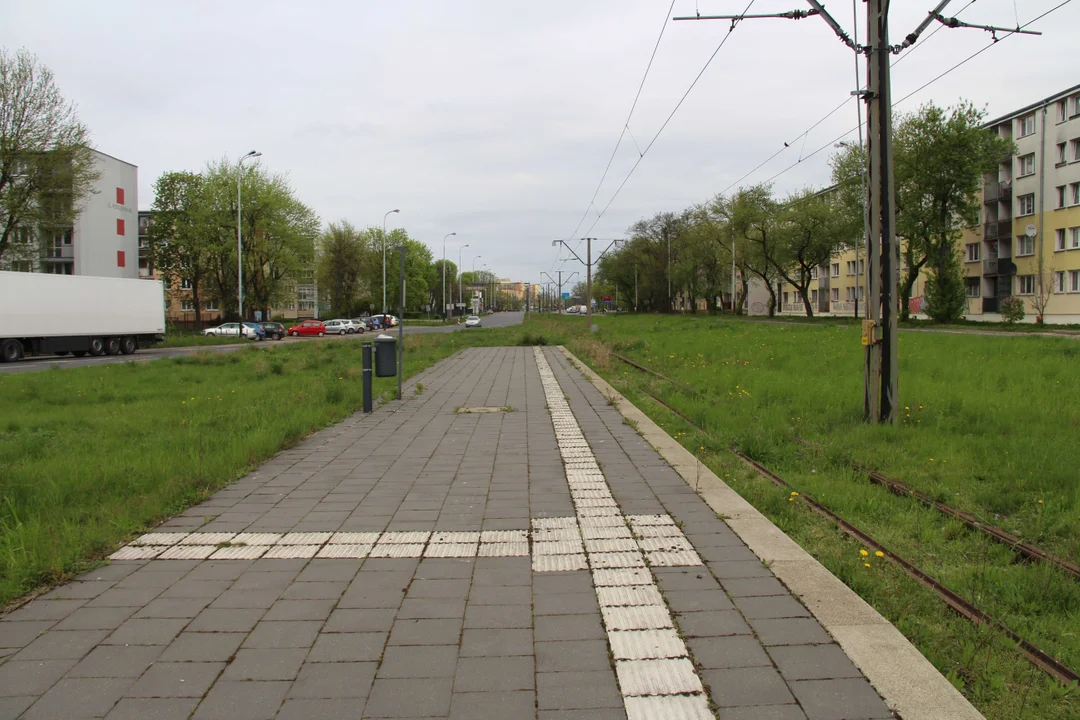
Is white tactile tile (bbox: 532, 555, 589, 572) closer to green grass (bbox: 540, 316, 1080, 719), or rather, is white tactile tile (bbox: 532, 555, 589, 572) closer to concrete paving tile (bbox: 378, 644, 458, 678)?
concrete paving tile (bbox: 378, 644, 458, 678)

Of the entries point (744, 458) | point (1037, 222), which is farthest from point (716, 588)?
point (1037, 222)

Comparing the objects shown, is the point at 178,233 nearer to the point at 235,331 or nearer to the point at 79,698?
the point at 235,331

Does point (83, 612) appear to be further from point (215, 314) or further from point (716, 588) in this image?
point (215, 314)

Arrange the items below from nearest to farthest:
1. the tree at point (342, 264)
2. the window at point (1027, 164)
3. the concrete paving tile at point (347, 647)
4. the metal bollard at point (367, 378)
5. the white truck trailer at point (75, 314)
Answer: the concrete paving tile at point (347, 647) → the metal bollard at point (367, 378) → the white truck trailer at point (75, 314) → the window at point (1027, 164) → the tree at point (342, 264)

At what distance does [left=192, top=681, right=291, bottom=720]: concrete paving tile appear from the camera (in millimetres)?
2689

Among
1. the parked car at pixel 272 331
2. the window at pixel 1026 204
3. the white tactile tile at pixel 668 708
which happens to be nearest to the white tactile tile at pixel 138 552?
the white tactile tile at pixel 668 708

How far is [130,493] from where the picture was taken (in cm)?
593

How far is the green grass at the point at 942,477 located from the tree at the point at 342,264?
7176cm

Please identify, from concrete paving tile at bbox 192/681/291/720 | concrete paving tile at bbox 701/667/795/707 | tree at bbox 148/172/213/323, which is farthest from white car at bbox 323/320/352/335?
concrete paving tile at bbox 701/667/795/707

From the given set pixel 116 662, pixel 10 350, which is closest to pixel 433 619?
pixel 116 662

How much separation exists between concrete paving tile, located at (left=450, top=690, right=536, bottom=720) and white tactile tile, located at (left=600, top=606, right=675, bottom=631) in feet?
2.34

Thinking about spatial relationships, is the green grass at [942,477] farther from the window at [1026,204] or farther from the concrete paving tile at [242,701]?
the window at [1026,204]

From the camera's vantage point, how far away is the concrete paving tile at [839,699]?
2.67m

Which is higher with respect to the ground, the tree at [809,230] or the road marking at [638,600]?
the tree at [809,230]
